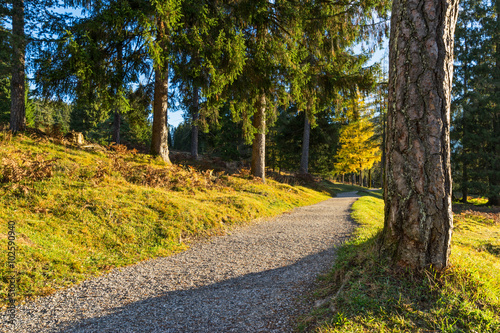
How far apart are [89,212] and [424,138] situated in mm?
5921

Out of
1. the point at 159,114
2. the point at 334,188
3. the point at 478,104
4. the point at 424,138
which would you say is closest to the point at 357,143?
the point at 334,188

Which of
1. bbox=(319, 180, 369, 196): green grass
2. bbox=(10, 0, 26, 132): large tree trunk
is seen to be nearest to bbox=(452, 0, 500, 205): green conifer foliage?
bbox=(319, 180, 369, 196): green grass

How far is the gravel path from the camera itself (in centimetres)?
265

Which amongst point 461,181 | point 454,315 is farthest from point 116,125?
point 461,181

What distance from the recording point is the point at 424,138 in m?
2.64

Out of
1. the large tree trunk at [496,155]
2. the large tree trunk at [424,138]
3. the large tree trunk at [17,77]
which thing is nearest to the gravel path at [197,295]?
the large tree trunk at [424,138]

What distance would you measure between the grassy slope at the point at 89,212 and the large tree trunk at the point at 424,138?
13.5 feet

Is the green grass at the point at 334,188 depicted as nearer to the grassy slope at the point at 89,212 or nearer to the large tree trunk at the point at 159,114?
the grassy slope at the point at 89,212

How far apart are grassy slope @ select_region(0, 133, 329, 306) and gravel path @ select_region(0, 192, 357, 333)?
0.44m

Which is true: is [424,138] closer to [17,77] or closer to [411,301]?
[411,301]

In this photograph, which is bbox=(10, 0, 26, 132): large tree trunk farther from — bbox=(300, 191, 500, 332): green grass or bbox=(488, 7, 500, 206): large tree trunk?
bbox=(488, 7, 500, 206): large tree trunk

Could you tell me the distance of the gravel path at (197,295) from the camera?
2.65 m

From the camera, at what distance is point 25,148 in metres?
7.56

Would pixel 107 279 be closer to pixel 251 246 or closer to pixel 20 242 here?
pixel 20 242
